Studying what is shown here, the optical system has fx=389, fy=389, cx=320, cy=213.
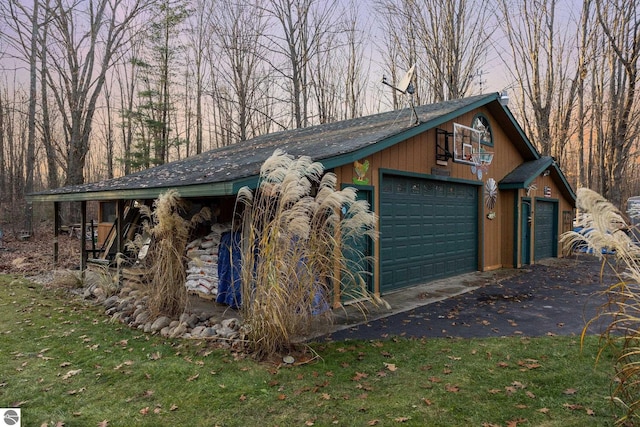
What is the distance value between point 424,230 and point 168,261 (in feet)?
18.0

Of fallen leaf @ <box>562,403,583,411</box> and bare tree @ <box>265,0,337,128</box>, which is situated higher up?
bare tree @ <box>265,0,337,128</box>

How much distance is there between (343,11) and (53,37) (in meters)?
13.4

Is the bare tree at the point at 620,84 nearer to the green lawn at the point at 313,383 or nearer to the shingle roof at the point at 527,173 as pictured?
the shingle roof at the point at 527,173

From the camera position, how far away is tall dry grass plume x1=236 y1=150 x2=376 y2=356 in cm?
420

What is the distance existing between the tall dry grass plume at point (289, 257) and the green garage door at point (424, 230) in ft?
9.97

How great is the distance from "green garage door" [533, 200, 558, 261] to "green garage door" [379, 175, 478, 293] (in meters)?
3.65

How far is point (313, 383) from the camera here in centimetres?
373

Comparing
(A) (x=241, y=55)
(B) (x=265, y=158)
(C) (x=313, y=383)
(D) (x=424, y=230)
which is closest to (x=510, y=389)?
(C) (x=313, y=383)

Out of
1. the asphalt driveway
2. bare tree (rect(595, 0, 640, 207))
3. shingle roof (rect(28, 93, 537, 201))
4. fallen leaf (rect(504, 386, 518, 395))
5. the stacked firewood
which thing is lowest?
the asphalt driveway

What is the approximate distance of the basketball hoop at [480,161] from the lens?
10.0m

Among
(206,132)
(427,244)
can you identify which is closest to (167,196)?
(427,244)

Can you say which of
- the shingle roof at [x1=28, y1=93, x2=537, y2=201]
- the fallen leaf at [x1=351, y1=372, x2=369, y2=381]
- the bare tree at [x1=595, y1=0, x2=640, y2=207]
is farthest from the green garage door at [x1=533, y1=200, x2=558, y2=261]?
the fallen leaf at [x1=351, y1=372, x2=369, y2=381]

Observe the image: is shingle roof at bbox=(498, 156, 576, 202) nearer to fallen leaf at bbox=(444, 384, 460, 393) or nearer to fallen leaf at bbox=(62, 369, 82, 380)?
fallen leaf at bbox=(444, 384, 460, 393)

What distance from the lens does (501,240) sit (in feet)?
37.6
